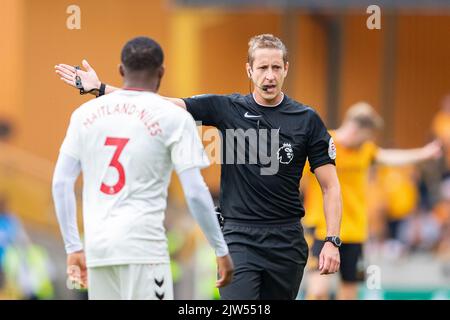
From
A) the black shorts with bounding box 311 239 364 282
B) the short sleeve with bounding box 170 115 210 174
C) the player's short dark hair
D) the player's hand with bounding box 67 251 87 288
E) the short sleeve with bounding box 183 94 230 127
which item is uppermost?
the player's short dark hair

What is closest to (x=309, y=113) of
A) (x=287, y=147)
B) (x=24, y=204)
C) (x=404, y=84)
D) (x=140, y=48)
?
(x=287, y=147)

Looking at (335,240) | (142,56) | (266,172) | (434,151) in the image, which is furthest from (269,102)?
(434,151)

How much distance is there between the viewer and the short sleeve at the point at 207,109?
27.1 ft

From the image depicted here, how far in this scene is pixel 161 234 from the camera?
7.00 metres

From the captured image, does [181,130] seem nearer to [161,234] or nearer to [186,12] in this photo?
[161,234]

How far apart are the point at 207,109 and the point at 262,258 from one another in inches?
44.5

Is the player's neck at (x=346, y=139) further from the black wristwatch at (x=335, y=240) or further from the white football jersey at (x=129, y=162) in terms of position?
the white football jersey at (x=129, y=162)

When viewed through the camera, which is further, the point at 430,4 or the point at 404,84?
the point at 404,84

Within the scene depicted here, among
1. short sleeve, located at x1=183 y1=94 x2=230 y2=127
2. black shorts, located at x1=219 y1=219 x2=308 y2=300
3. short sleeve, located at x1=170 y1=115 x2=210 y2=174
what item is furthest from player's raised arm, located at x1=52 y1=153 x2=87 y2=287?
short sleeve, located at x1=183 y1=94 x2=230 y2=127

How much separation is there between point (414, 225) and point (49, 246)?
6.11 m

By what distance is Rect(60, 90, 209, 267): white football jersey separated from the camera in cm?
686

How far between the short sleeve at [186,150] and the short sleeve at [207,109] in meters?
1.38

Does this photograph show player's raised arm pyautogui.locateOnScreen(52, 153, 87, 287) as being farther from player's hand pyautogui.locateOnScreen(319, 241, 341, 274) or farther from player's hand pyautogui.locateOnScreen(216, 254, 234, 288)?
player's hand pyautogui.locateOnScreen(319, 241, 341, 274)

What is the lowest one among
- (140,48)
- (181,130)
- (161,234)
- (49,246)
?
(49,246)
